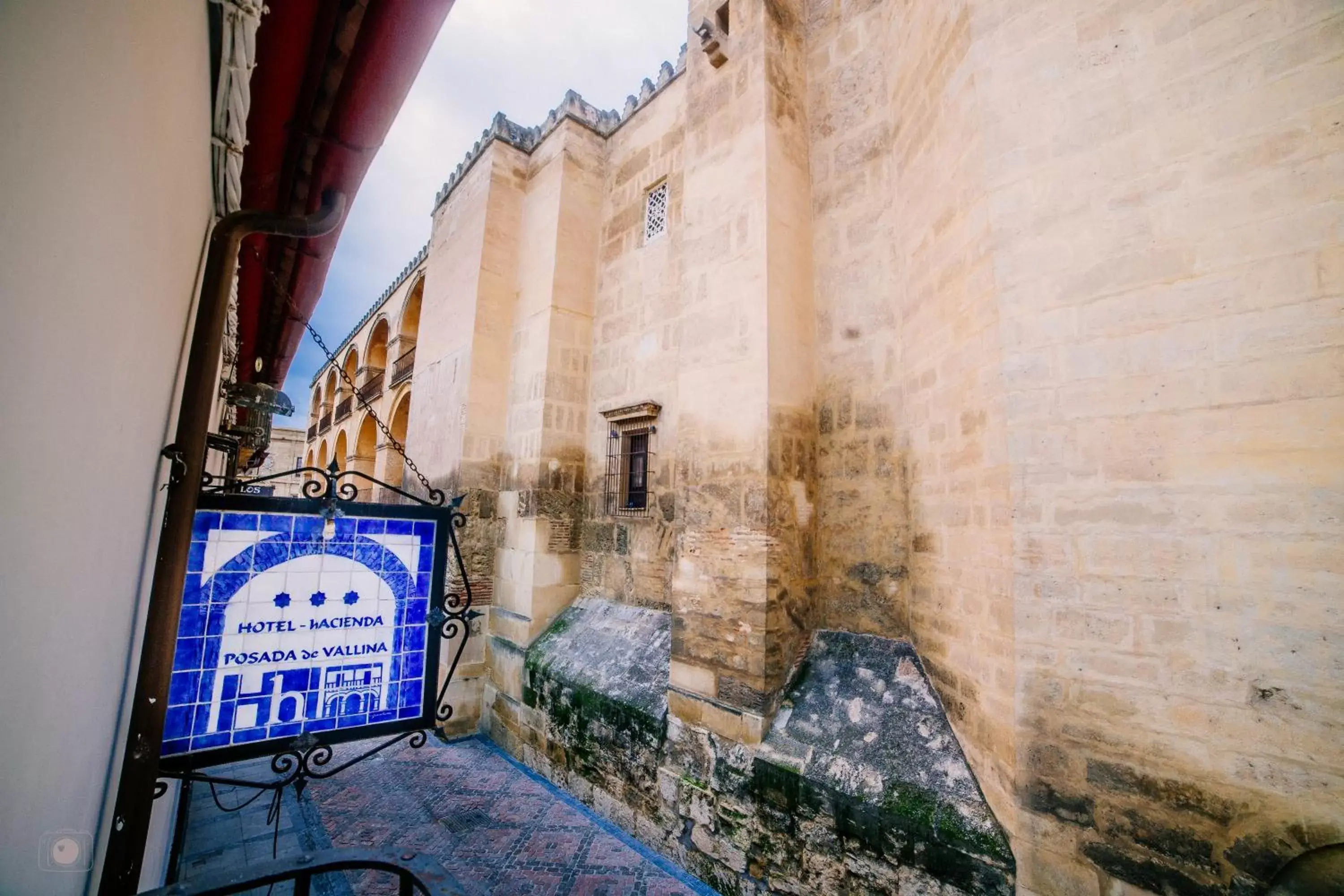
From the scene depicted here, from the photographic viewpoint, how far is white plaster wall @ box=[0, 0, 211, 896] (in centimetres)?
67

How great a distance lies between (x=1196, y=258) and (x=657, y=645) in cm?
473

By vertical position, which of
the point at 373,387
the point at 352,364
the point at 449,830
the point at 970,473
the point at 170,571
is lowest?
the point at 449,830

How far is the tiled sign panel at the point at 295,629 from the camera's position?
214 centimetres

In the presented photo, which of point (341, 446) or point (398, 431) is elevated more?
point (341, 446)

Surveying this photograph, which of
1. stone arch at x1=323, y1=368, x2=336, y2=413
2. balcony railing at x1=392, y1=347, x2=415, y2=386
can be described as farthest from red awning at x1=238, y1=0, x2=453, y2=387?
stone arch at x1=323, y1=368, x2=336, y2=413

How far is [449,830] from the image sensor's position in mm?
4559

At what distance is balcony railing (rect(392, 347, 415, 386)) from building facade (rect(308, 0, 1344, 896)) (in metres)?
7.47

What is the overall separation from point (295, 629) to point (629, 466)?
14.0 ft

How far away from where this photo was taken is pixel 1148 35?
106 inches

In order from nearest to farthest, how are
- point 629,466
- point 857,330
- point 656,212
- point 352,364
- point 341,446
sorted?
point 857,330
point 629,466
point 656,212
point 341,446
point 352,364

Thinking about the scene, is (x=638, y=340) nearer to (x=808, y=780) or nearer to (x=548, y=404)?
(x=548, y=404)

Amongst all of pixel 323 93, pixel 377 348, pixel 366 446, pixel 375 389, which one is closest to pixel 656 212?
pixel 323 93

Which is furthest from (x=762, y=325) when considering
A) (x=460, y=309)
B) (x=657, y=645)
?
(x=460, y=309)

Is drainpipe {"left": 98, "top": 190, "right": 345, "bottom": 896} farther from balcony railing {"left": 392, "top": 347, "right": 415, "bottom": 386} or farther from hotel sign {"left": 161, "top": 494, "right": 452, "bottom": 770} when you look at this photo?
balcony railing {"left": 392, "top": 347, "right": 415, "bottom": 386}
